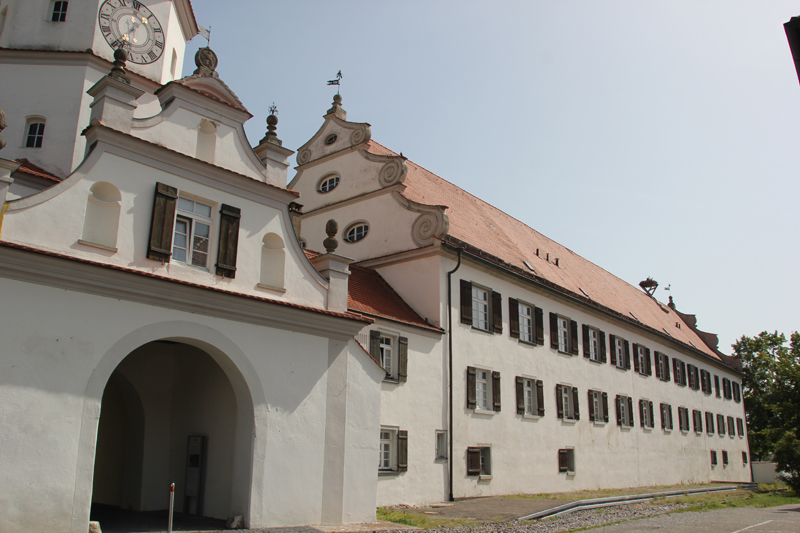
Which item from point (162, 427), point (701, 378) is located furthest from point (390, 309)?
point (701, 378)

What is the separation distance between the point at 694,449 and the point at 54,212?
33.0 metres

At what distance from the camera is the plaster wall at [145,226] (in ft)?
31.7

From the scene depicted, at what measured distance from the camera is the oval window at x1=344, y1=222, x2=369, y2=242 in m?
21.4

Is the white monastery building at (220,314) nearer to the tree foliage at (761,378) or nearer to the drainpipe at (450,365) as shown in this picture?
the drainpipe at (450,365)

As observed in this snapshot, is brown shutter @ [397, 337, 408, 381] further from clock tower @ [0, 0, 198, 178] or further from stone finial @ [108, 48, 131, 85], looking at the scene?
stone finial @ [108, 48, 131, 85]

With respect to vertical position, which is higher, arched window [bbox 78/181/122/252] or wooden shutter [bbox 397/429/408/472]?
arched window [bbox 78/181/122/252]

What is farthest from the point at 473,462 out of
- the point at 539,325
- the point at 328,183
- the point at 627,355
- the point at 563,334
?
the point at 627,355

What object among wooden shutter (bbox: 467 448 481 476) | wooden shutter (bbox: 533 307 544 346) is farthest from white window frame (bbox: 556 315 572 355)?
wooden shutter (bbox: 467 448 481 476)

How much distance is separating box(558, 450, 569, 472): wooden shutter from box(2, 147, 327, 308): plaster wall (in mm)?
13104

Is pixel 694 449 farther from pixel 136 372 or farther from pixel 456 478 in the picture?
pixel 136 372

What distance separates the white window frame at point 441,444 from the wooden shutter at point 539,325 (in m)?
6.19

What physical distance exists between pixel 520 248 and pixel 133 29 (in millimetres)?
15584

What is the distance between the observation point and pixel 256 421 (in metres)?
11.3

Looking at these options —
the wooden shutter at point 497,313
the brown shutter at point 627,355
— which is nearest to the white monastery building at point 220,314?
the wooden shutter at point 497,313
